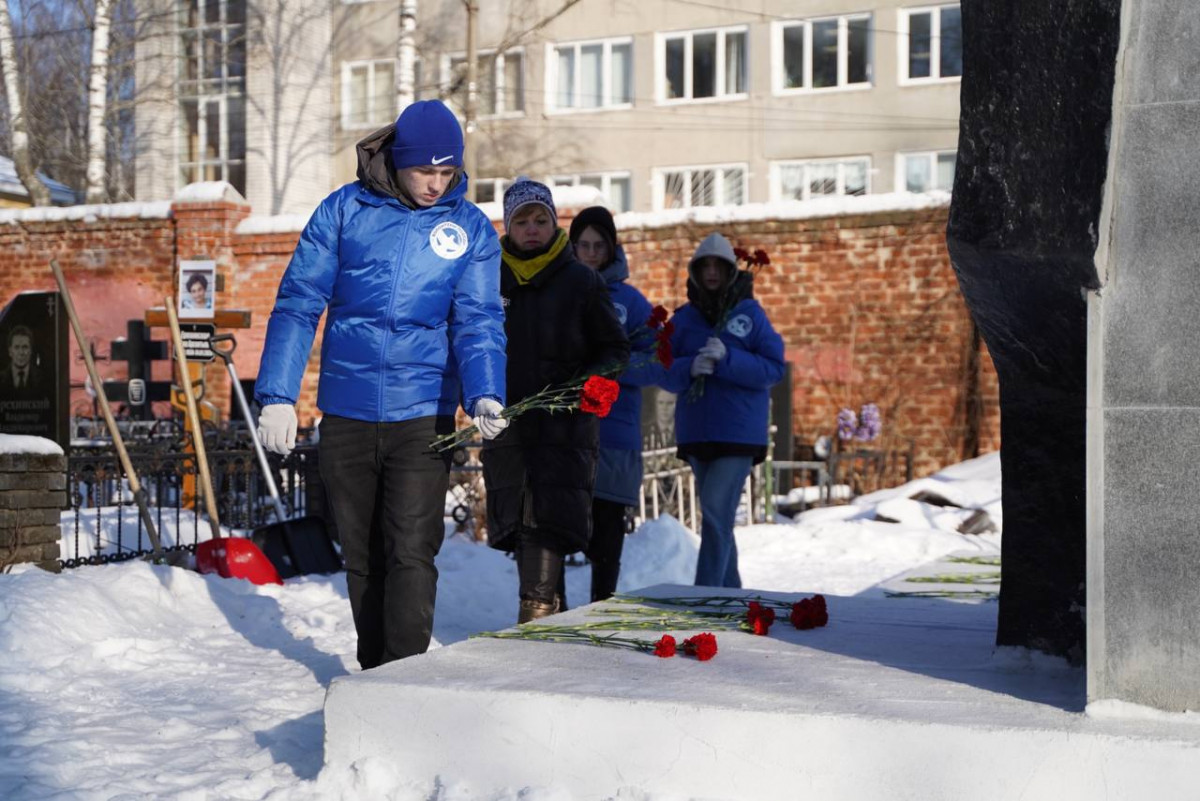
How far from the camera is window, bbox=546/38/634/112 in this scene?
2519cm

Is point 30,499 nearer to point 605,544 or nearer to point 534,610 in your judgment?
point 605,544

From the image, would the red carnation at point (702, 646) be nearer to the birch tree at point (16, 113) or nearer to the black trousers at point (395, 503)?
the black trousers at point (395, 503)

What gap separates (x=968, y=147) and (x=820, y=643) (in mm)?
1454

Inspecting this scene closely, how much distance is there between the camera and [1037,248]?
Answer: 10.4ft

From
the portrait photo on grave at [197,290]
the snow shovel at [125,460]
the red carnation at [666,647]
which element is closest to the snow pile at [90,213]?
A: the portrait photo on grave at [197,290]

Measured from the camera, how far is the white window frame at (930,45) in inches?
921

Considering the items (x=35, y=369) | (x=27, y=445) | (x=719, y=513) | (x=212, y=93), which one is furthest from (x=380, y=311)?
(x=212, y=93)

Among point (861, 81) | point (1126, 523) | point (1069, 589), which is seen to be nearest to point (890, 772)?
point (1126, 523)

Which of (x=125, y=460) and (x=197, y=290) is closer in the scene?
(x=125, y=460)

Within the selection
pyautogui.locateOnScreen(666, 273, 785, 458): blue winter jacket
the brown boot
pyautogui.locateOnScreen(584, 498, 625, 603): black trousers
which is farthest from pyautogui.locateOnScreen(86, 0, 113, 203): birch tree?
the brown boot

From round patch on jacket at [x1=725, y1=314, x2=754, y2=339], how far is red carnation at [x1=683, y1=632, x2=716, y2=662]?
8.96 feet

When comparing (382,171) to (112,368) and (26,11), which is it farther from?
(26,11)

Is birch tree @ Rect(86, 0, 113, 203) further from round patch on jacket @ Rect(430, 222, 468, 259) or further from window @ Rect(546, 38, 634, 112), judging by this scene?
round patch on jacket @ Rect(430, 222, 468, 259)

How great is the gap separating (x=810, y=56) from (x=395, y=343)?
70.0 ft
